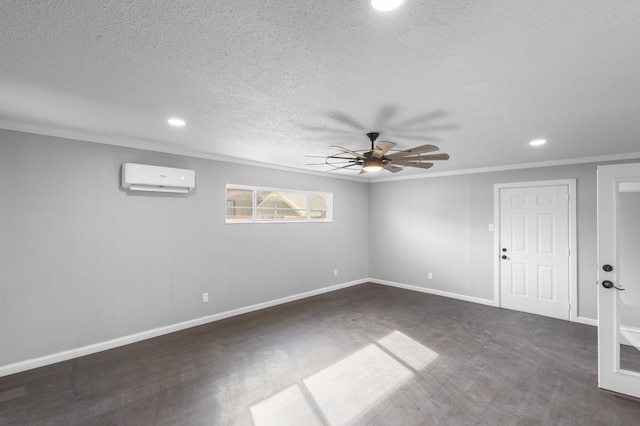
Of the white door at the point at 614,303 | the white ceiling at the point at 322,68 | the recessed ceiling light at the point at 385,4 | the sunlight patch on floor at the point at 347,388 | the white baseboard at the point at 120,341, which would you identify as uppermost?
the white ceiling at the point at 322,68

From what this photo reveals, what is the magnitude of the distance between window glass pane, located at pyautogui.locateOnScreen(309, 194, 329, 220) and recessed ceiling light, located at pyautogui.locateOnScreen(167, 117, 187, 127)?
3.17m

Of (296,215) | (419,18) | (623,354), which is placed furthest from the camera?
(296,215)

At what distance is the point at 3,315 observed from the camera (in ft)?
9.08

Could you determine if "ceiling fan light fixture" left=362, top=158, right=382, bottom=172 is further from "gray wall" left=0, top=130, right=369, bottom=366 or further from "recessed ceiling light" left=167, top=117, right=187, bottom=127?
"gray wall" left=0, top=130, right=369, bottom=366

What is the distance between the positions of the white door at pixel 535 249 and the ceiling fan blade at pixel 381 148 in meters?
3.38

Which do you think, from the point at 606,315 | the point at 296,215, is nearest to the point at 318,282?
the point at 296,215

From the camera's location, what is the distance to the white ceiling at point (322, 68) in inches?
51.2

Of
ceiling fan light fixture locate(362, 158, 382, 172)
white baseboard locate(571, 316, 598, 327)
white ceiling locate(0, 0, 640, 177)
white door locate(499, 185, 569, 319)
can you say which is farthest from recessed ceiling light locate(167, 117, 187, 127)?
white baseboard locate(571, 316, 598, 327)

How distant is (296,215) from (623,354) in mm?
4485

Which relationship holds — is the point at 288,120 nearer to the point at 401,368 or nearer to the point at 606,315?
the point at 401,368

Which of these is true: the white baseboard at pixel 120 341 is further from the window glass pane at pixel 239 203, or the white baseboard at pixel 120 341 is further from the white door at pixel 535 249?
→ the white door at pixel 535 249

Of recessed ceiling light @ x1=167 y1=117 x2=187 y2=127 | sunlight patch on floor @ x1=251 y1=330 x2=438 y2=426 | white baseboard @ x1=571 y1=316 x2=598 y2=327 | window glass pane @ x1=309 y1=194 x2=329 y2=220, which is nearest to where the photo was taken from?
sunlight patch on floor @ x1=251 y1=330 x2=438 y2=426

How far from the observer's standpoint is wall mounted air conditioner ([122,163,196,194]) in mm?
3380

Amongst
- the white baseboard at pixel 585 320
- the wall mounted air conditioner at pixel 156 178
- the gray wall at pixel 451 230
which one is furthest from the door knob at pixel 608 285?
the wall mounted air conditioner at pixel 156 178
